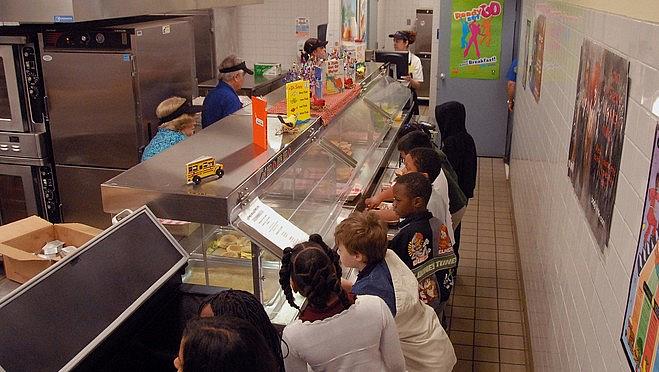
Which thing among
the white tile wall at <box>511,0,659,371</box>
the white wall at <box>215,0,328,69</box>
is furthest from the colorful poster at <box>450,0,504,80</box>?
the white tile wall at <box>511,0,659,371</box>

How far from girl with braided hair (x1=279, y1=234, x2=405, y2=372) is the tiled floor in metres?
Answer: 2.23

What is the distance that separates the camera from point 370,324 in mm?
2369

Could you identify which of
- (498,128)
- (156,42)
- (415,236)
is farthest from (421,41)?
(415,236)

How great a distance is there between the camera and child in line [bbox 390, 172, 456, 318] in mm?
3387

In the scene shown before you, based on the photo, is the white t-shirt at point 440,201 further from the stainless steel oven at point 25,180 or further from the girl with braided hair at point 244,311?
the stainless steel oven at point 25,180

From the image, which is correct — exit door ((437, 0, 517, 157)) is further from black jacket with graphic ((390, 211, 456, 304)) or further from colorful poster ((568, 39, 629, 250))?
colorful poster ((568, 39, 629, 250))

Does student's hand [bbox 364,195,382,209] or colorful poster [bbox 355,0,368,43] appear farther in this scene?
colorful poster [bbox 355,0,368,43]

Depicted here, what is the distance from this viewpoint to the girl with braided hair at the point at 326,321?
2.27m

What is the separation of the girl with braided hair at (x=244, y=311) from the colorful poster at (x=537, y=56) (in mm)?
3787

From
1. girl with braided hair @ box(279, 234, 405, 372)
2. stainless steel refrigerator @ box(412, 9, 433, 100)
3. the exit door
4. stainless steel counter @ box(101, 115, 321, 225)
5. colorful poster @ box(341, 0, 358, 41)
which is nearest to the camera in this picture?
girl with braided hair @ box(279, 234, 405, 372)

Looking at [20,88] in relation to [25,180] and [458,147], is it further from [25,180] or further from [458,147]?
[458,147]

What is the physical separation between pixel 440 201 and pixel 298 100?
1083 mm

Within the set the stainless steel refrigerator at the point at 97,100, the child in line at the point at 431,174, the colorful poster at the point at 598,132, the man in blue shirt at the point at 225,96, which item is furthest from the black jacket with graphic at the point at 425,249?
the stainless steel refrigerator at the point at 97,100

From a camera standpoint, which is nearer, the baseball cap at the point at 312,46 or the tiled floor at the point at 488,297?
the tiled floor at the point at 488,297
